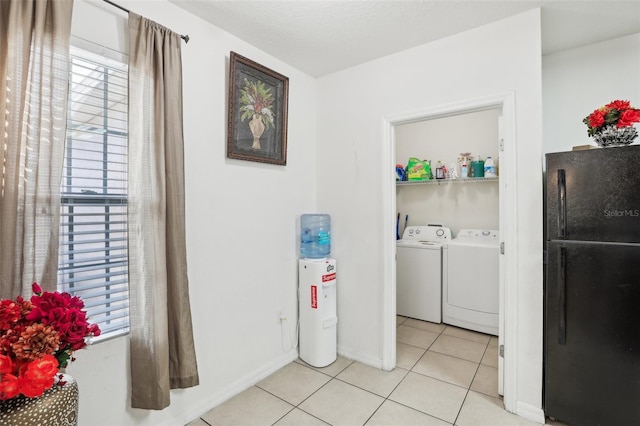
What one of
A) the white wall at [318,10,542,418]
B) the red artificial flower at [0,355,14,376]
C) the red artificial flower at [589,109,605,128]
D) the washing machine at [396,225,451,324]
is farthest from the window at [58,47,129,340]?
the washing machine at [396,225,451,324]

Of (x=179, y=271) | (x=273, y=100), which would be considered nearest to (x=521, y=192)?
(x=273, y=100)

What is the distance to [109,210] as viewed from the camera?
64.9 inches

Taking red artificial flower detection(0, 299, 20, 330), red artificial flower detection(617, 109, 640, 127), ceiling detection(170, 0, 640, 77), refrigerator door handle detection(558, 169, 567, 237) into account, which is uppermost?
ceiling detection(170, 0, 640, 77)

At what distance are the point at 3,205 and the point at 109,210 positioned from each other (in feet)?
1.47

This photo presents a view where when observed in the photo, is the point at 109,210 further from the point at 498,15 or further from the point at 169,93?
the point at 498,15

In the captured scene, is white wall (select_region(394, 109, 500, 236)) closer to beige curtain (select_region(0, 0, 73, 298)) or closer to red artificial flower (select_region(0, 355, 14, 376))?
beige curtain (select_region(0, 0, 73, 298))

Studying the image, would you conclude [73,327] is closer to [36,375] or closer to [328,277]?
[36,375]

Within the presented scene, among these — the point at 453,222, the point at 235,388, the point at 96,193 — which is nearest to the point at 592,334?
the point at 453,222

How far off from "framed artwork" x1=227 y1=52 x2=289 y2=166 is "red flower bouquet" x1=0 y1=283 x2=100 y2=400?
1419 millimetres

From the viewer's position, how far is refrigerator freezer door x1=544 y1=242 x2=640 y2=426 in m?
1.68

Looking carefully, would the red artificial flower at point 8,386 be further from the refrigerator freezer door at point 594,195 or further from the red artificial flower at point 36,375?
the refrigerator freezer door at point 594,195

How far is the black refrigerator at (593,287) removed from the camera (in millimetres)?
1676

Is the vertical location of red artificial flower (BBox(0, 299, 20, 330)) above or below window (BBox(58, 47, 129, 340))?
below

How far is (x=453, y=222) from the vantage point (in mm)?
3904
